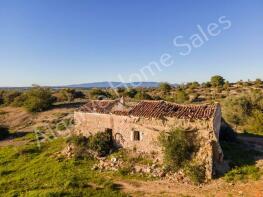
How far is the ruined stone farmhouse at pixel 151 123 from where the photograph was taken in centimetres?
1271

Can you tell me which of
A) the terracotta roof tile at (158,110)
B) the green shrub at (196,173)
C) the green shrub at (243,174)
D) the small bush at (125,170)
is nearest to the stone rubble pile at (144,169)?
the small bush at (125,170)

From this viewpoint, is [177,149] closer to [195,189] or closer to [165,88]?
[195,189]

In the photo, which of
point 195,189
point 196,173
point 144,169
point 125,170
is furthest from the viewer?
point 125,170

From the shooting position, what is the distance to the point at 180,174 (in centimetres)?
1268

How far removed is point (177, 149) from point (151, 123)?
2.18 metres

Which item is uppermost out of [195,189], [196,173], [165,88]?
[165,88]

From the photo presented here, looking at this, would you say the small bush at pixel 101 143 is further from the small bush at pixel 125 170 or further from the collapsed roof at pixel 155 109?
the small bush at pixel 125 170

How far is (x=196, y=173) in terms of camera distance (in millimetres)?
12078

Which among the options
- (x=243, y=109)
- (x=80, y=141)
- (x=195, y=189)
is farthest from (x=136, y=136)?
(x=243, y=109)

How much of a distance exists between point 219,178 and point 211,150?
141 cm

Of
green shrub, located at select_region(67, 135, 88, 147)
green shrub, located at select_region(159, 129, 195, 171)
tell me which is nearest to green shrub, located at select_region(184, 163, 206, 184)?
green shrub, located at select_region(159, 129, 195, 171)

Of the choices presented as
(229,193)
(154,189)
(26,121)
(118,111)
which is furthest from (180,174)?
(26,121)

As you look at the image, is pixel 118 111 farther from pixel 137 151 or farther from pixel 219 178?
pixel 219 178

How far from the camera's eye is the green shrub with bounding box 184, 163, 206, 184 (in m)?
12.0
